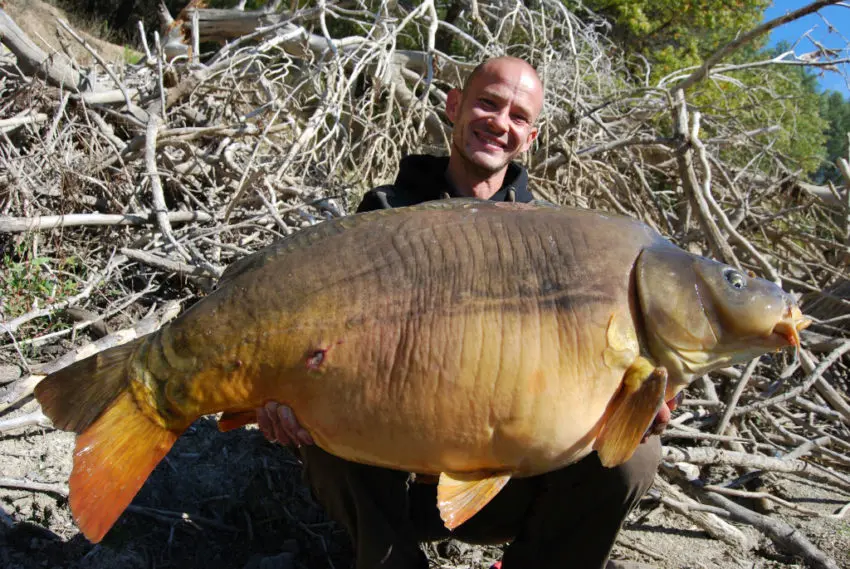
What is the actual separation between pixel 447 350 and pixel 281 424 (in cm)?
48

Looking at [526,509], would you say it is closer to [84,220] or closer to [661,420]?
[661,420]

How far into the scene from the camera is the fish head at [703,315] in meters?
1.70

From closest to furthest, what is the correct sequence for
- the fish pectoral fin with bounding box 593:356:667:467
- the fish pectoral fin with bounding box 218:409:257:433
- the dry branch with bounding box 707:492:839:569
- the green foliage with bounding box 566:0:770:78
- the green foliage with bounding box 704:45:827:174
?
the fish pectoral fin with bounding box 593:356:667:467 < the fish pectoral fin with bounding box 218:409:257:433 < the dry branch with bounding box 707:492:839:569 < the green foliage with bounding box 704:45:827:174 < the green foliage with bounding box 566:0:770:78

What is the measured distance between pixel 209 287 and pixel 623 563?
2.21 m

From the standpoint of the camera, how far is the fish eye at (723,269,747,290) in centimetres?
173

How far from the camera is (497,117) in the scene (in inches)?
107

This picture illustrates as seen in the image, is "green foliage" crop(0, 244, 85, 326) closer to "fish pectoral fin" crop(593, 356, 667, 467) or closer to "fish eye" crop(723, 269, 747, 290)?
"fish pectoral fin" crop(593, 356, 667, 467)

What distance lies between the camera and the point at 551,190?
5.27 m

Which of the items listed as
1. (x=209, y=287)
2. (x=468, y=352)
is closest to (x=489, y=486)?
(x=468, y=352)

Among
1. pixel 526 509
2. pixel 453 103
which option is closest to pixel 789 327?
pixel 526 509

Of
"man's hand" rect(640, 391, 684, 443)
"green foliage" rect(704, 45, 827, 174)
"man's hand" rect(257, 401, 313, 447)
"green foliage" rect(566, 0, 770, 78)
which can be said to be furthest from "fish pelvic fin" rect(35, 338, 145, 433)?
"green foliage" rect(566, 0, 770, 78)

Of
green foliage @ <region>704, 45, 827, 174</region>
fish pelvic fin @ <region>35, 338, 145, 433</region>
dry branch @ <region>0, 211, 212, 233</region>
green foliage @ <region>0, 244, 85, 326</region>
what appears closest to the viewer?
fish pelvic fin @ <region>35, 338, 145, 433</region>

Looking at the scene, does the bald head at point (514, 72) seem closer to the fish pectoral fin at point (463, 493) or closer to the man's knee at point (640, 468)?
the man's knee at point (640, 468)

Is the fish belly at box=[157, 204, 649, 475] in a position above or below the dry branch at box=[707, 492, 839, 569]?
above
